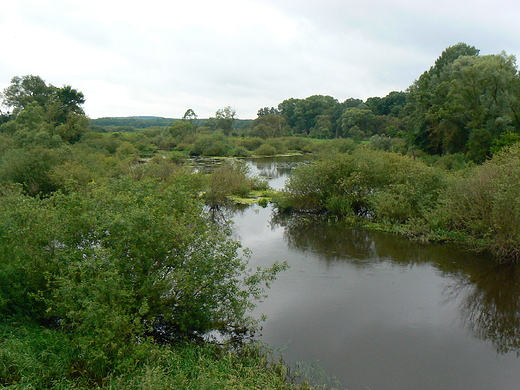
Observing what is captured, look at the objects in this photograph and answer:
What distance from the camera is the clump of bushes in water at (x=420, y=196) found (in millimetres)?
13945

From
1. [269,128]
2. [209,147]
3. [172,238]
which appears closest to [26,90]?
[209,147]

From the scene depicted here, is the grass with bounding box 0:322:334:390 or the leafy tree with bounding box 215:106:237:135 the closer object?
the grass with bounding box 0:322:334:390

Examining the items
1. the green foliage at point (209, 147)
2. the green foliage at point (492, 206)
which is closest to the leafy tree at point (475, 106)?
the green foliage at point (492, 206)

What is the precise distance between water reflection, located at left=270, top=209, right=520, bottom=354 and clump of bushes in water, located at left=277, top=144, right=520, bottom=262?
848 mm

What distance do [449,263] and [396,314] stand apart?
4.86m

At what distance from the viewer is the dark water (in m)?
8.47

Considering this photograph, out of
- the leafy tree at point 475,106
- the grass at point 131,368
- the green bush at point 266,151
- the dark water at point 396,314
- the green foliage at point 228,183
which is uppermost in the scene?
the leafy tree at point 475,106

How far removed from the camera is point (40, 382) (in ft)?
22.0

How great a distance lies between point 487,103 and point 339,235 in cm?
1736

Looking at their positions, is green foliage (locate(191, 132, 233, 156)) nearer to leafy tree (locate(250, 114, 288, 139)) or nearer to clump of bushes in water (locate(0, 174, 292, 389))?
leafy tree (locate(250, 114, 288, 139))

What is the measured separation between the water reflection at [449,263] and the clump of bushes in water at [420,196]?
85 centimetres

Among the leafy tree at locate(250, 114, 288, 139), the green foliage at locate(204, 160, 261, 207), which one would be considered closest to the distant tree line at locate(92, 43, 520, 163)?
the green foliage at locate(204, 160, 261, 207)

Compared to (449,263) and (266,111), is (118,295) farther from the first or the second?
(266,111)

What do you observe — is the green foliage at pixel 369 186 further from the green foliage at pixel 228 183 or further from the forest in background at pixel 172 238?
the green foliage at pixel 228 183
